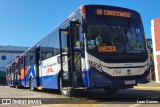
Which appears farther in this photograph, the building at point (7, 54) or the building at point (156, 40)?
the building at point (7, 54)

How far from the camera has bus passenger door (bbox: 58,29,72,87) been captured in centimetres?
1300

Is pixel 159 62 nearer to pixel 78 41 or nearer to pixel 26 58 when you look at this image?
pixel 26 58

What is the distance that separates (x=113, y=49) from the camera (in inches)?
462

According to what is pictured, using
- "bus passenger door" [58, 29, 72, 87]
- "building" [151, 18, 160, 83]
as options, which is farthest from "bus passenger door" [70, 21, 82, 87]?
"building" [151, 18, 160, 83]

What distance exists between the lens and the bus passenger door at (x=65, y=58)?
1300 cm

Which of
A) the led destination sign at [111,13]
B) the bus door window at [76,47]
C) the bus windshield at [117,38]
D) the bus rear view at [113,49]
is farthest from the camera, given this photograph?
the led destination sign at [111,13]

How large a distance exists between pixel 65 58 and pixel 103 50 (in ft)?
7.86

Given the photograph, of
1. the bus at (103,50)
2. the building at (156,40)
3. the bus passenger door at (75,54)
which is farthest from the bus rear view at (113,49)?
the building at (156,40)

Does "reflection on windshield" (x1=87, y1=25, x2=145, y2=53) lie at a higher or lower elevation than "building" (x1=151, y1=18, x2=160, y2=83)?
lower

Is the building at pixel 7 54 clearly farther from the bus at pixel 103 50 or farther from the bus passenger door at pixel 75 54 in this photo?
the bus passenger door at pixel 75 54

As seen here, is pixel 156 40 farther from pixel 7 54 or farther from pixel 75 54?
pixel 7 54

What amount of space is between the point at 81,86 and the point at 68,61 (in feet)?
Answer: 4.71

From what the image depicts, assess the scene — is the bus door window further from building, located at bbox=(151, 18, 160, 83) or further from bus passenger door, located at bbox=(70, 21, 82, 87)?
building, located at bbox=(151, 18, 160, 83)

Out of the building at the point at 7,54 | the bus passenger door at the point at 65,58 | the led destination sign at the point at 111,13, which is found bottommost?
the bus passenger door at the point at 65,58
